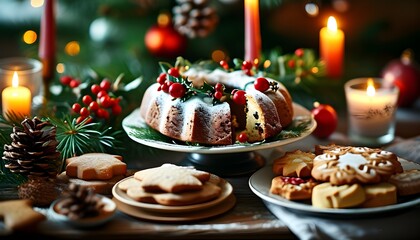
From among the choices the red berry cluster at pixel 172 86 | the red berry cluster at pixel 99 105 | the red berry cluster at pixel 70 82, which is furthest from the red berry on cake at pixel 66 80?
the red berry cluster at pixel 172 86

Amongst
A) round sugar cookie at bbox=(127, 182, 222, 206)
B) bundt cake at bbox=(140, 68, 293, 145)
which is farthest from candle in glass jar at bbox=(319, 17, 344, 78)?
round sugar cookie at bbox=(127, 182, 222, 206)

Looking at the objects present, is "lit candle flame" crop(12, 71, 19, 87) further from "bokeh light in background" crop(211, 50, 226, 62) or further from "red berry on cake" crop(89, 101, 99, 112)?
"bokeh light in background" crop(211, 50, 226, 62)

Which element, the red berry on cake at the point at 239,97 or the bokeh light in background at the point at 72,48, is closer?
the red berry on cake at the point at 239,97

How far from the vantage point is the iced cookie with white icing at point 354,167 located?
1.33m

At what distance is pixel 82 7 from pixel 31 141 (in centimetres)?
101

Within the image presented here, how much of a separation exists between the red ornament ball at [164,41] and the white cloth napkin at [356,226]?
1036 millimetres

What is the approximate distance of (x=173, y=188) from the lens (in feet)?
4.36

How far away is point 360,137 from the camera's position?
1841mm

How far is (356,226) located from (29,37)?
5.03ft

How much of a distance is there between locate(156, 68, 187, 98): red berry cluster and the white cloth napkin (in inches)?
13.9

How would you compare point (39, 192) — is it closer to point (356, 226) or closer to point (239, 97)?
point (239, 97)

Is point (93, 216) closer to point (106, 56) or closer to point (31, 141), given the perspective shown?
point (31, 141)

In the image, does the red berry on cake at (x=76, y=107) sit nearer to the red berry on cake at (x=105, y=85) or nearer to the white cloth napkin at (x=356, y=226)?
the red berry on cake at (x=105, y=85)

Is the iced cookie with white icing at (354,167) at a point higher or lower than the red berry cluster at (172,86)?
lower
